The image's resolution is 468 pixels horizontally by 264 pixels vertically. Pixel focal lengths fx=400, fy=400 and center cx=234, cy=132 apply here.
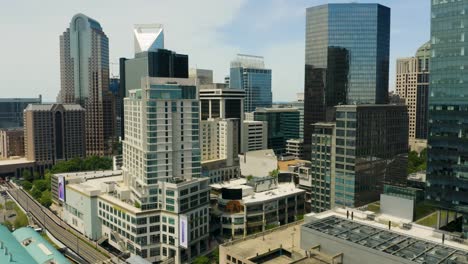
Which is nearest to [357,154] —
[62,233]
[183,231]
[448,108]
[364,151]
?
[364,151]

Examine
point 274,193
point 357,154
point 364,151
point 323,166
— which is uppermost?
point 364,151

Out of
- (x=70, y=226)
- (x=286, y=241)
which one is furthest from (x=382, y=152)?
(x=70, y=226)

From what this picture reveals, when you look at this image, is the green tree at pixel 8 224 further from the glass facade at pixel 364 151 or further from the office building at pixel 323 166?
the glass facade at pixel 364 151

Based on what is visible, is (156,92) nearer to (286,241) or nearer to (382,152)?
(286,241)

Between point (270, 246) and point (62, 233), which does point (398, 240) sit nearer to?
point (270, 246)

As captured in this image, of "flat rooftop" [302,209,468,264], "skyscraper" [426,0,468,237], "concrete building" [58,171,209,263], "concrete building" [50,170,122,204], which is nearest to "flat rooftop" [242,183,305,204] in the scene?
"concrete building" [58,171,209,263]

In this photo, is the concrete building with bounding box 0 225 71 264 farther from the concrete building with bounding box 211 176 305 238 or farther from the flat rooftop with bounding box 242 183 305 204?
the flat rooftop with bounding box 242 183 305 204

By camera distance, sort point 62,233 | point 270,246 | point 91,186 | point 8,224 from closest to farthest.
Answer: point 270,246, point 62,233, point 8,224, point 91,186
